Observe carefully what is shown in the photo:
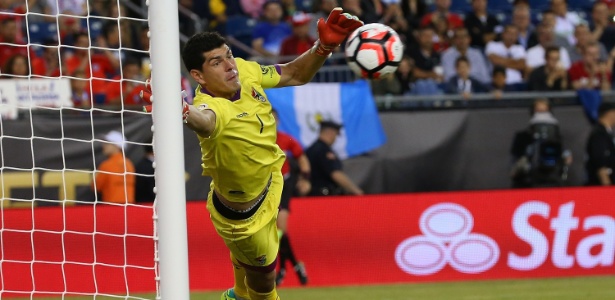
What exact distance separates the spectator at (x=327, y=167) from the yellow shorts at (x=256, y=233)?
530 centimetres

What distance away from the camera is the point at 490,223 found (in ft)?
41.5

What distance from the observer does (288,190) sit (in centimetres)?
1177

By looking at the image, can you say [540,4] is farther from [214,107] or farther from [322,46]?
[214,107]

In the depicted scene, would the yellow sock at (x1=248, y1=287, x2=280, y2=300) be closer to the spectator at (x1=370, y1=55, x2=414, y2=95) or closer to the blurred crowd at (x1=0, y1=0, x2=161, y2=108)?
the blurred crowd at (x1=0, y1=0, x2=161, y2=108)

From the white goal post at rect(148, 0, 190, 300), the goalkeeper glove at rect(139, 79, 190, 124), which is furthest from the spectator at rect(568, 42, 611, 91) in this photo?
the white goal post at rect(148, 0, 190, 300)

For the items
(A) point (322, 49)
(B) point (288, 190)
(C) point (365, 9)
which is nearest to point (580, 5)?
(C) point (365, 9)

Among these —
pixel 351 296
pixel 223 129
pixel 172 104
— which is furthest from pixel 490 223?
pixel 172 104

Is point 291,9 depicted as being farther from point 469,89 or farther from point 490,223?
point 490,223

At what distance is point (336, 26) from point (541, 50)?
29.0 feet

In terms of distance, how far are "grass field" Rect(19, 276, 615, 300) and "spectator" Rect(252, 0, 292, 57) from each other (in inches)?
169

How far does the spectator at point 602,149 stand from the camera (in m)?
13.4

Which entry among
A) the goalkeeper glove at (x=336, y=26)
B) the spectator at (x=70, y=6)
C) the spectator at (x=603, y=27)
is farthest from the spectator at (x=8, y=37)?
the spectator at (x=603, y=27)

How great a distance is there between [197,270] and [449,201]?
304cm

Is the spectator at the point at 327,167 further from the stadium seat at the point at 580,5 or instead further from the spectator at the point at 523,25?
the stadium seat at the point at 580,5
